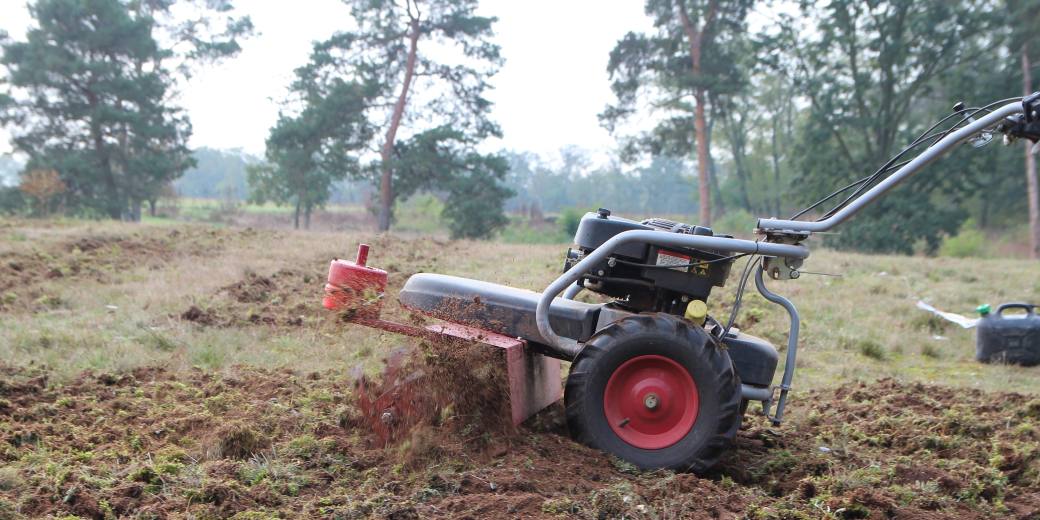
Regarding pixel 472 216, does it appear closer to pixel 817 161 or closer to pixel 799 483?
pixel 817 161

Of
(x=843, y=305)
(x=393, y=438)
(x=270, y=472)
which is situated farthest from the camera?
(x=843, y=305)

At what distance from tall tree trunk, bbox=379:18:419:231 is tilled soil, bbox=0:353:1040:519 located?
24.1 meters

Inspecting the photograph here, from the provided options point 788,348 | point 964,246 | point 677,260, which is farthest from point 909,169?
point 964,246

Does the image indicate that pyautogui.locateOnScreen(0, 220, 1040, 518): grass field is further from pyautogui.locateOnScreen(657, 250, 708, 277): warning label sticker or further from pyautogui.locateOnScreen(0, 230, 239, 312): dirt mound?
pyautogui.locateOnScreen(657, 250, 708, 277): warning label sticker

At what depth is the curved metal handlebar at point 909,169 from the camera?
4176 millimetres

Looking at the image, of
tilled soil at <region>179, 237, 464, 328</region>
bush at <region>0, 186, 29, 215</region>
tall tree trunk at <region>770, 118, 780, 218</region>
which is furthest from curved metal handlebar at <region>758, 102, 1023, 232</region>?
tall tree trunk at <region>770, 118, 780, 218</region>

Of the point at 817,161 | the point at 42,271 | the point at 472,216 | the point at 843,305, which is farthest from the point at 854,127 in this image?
the point at 42,271

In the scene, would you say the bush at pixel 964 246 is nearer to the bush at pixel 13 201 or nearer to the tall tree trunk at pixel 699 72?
the tall tree trunk at pixel 699 72

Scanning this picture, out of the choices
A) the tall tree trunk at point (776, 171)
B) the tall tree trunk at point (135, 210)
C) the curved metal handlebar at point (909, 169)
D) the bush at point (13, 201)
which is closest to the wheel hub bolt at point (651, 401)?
the curved metal handlebar at point (909, 169)

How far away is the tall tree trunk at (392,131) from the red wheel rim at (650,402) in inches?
1014

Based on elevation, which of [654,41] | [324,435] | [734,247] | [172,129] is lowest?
[324,435]

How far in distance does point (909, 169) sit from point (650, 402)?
176 centimetres

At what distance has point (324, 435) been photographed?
15.4ft

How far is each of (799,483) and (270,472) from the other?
Answer: 261cm
